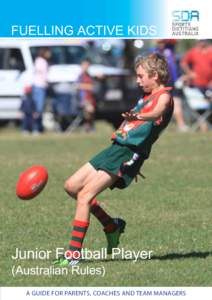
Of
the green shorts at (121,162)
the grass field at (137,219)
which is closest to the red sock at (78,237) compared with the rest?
the grass field at (137,219)

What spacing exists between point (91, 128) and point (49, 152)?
22.7 feet

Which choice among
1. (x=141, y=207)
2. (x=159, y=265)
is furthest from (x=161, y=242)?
(x=141, y=207)

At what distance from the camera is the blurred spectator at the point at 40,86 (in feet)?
80.4

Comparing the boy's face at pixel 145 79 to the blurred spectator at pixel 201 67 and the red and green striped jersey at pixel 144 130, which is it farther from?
the blurred spectator at pixel 201 67

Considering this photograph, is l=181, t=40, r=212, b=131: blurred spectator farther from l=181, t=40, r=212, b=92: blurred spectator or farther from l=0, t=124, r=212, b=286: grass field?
l=0, t=124, r=212, b=286: grass field

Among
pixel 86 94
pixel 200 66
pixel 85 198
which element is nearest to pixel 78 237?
pixel 85 198

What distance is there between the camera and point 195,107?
2508 cm

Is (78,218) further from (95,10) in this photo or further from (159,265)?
(95,10)

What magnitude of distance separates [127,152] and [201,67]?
1602cm

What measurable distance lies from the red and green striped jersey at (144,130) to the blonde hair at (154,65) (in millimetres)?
117

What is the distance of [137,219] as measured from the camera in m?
11.0

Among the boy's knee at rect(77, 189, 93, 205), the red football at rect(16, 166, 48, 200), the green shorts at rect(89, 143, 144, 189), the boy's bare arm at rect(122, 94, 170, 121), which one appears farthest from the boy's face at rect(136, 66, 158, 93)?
the red football at rect(16, 166, 48, 200)

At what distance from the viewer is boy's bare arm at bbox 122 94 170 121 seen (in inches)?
325

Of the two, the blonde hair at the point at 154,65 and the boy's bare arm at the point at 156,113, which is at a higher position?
the blonde hair at the point at 154,65
